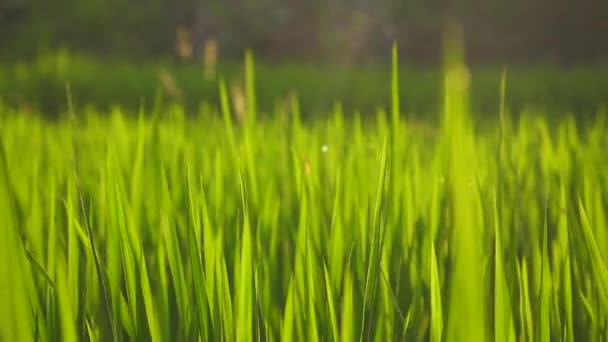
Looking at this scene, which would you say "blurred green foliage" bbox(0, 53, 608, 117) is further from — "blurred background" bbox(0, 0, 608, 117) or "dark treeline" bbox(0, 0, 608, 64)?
"dark treeline" bbox(0, 0, 608, 64)

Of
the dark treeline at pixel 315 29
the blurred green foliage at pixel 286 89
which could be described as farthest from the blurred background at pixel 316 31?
the blurred green foliage at pixel 286 89

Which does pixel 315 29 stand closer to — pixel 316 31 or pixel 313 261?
pixel 316 31

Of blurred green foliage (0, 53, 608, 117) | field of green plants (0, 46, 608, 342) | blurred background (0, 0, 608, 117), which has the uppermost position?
blurred background (0, 0, 608, 117)

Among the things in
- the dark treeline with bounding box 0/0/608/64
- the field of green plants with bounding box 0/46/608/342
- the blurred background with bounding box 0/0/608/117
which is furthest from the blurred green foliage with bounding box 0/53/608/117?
the dark treeline with bounding box 0/0/608/64

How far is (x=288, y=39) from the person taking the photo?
36.3ft

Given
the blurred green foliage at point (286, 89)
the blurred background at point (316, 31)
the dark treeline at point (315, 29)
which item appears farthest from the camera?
the dark treeline at point (315, 29)

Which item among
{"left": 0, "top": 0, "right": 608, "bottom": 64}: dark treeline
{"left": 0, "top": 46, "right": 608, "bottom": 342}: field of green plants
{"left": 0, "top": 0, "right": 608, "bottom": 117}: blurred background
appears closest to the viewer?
{"left": 0, "top": 46, "right": 608, "bottom": 342}: field of green plants

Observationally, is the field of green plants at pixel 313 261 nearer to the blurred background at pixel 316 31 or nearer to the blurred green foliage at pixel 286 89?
the blurred green foliage at pixel 286 89

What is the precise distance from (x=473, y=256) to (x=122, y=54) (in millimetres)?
11955

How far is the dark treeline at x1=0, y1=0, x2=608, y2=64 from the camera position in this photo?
11.1m

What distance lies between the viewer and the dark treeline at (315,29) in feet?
36.5

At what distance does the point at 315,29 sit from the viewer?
10695 mm

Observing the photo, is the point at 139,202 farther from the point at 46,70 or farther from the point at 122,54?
the point at 122,54

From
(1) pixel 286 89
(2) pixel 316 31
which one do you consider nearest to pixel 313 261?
(1) pixel 286 89
